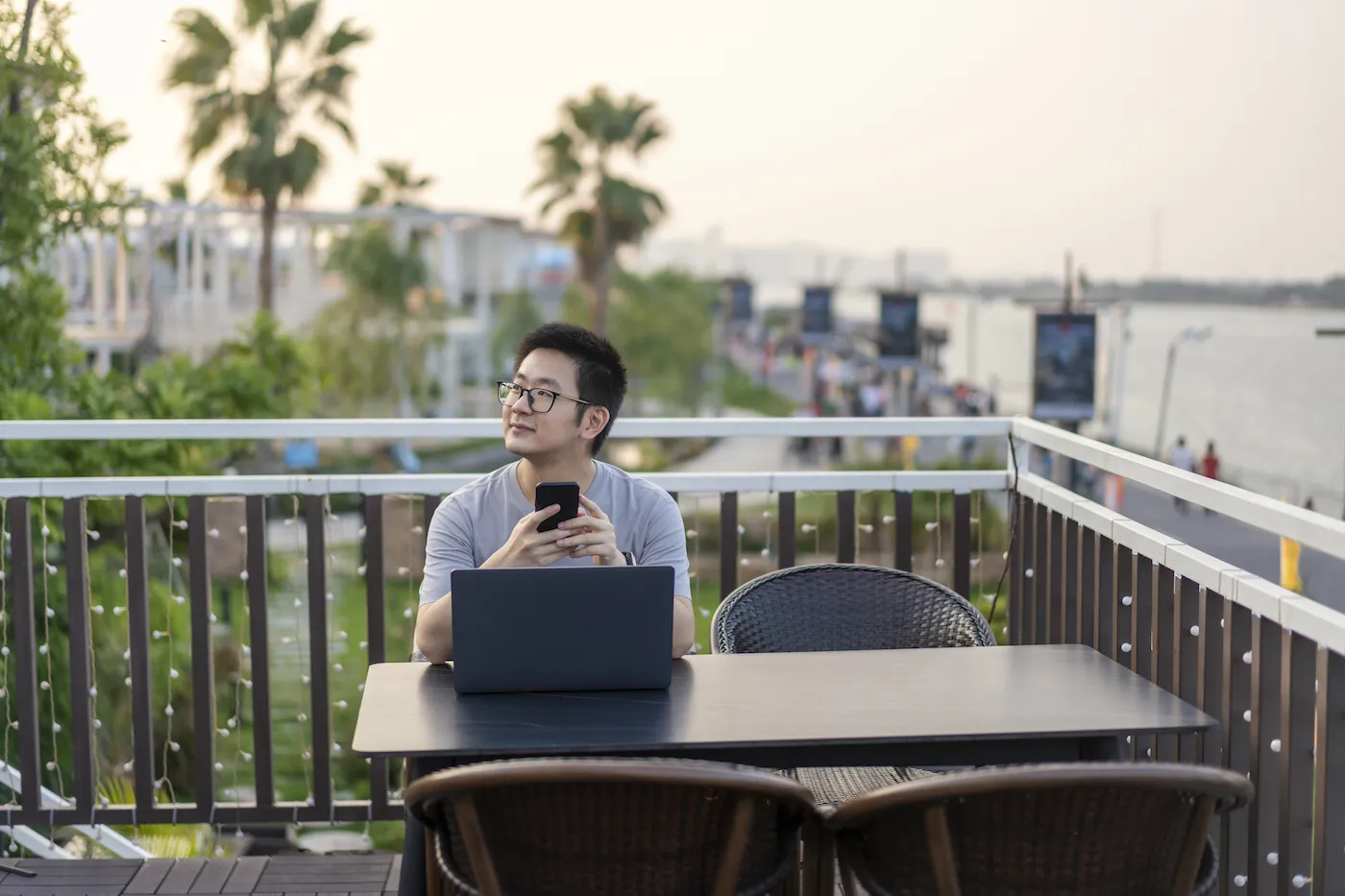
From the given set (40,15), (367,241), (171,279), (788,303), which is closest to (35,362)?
(40,15)

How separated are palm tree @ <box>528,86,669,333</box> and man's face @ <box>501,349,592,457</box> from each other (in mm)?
34107

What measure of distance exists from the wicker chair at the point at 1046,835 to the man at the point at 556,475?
81 cm

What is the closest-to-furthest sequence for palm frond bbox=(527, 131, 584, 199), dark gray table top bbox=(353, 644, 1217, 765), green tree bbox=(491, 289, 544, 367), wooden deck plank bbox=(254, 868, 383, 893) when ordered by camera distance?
dark gray table top bbox=(353, 644, 1217, 765)
wooden deck plank bbox=(254, 868, 383, 893)
palm frond bbox=(527, 131, 584, 199)
green tree bbox=(491, 289, 544, 367)

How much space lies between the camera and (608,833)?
5.97 ft

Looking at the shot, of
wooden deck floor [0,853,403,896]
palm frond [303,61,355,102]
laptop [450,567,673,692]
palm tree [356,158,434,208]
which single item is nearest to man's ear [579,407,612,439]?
laptop [450,567,673,692]

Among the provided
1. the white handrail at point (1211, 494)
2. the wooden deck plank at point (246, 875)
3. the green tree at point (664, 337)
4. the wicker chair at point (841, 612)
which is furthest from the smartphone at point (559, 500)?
the green tree at point (664, 337)

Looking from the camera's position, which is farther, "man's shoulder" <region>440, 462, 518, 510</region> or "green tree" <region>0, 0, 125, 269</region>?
"green tree" <region>0, 0, 125, 269</region>

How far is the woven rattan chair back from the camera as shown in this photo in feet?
9.86

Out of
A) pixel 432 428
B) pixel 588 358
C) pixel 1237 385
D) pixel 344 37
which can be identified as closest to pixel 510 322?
pixel 344 37

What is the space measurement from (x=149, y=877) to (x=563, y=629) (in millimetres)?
1886

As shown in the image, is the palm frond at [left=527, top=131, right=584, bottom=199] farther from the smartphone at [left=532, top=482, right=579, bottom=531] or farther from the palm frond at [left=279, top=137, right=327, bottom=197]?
the smartphone at [left=532, top=482, right=579, bottom=531]

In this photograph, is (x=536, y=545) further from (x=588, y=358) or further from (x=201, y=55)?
(x=201, y=55)

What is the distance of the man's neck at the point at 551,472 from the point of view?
8.80ft

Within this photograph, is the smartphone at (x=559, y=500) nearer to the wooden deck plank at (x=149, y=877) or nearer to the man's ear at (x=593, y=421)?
the man's ear at (x=593, y=421)
